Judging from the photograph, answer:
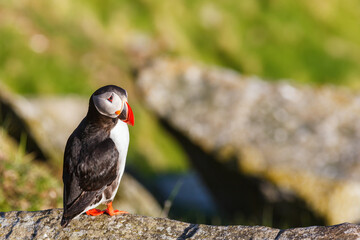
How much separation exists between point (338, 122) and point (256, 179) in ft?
4.96

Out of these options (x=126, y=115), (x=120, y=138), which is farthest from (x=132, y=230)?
(x=126, y=115)

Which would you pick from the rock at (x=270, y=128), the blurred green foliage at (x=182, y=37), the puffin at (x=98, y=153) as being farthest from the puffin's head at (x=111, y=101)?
the blurred green foliage at (x=182, y=37)

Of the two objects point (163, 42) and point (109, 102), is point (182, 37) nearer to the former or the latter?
point (163, 42)

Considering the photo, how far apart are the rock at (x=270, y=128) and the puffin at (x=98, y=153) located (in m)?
2.85

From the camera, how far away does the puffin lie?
10.1 feet

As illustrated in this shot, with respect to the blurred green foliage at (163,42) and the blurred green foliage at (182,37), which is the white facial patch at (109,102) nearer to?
the blurred green foliage at (163,42)

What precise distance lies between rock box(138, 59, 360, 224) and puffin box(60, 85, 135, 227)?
285cm

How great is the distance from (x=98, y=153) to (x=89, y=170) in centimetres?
13

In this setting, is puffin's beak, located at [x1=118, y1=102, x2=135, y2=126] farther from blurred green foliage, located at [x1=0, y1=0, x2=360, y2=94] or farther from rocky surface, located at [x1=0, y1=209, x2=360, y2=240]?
blurred green foliage, located at [x1=0, y1=0, x2=360, y2=94]

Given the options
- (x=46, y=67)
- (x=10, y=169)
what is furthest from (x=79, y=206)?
(x=46, y=67)

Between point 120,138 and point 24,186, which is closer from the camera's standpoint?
point 120,138

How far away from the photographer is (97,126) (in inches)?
127

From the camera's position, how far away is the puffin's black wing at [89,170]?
123 inches

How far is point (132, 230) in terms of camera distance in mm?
3035
